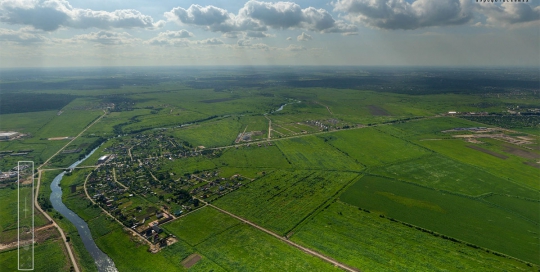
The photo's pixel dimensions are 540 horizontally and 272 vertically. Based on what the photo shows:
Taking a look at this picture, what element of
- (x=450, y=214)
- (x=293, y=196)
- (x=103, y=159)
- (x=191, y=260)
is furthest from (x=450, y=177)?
(x=103, y=159)

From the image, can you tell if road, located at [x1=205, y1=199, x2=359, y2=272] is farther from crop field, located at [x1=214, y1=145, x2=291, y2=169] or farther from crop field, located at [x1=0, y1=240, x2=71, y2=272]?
crop field, located at [x1=214, y1=145, x2=291, y2=169]

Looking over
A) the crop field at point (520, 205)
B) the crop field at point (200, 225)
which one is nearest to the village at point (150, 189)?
the crop field at point (200, 225)

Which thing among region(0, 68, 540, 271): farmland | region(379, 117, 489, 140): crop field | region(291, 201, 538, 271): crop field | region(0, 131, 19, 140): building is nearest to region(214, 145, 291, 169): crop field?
region(0, 68, 540, 271): farmland

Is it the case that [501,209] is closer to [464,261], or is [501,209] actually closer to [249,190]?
[464,261]

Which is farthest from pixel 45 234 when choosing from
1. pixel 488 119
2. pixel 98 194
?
pixel 488 119

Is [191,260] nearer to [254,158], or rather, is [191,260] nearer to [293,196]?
[293,196]

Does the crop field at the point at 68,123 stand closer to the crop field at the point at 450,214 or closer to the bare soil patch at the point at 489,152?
the crop field at the point at 450,214
